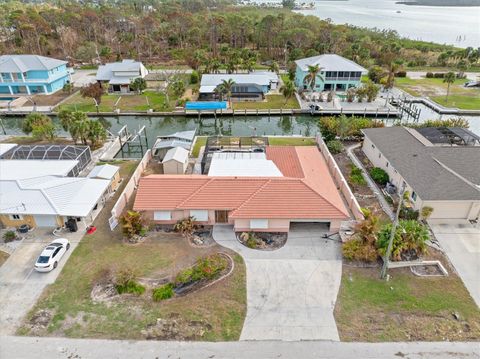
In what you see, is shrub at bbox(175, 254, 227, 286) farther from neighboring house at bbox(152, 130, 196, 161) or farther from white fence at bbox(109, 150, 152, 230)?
neighboring house at bbox(152, 130, 196, 161)

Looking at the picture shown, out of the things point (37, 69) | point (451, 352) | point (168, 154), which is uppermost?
point (37, 69)

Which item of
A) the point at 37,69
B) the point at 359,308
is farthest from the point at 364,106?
the point at 37,69

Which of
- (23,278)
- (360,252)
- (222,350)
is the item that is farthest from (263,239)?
(23,278)

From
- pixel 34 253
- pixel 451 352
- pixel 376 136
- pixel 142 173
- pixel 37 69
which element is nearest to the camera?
pixel 451 352

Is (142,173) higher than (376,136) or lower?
lower

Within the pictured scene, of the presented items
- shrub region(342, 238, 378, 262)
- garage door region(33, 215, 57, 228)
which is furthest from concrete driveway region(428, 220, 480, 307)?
garage door region(33, 215, 57, 228)

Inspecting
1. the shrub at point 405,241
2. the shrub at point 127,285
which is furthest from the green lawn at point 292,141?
the shrub at point 127,285

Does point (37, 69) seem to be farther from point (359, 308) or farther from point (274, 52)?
point (359, 308)
